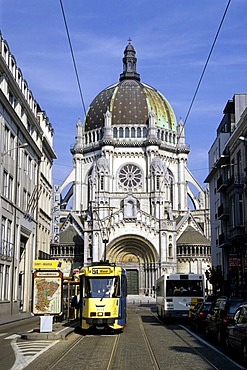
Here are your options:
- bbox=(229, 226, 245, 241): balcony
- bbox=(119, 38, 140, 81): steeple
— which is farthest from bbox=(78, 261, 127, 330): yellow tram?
bbox=(119, 38, 140, 81): steeple

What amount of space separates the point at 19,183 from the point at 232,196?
16.8 meters

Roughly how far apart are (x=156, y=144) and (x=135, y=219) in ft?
57.5

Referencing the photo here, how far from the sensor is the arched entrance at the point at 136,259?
72.9 meters

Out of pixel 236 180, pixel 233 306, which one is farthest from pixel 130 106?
pixel 233 306

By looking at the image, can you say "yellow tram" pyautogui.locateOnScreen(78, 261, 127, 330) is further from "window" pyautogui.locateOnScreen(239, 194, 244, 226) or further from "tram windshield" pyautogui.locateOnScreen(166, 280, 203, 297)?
"window" pyautogui.locateOnScreen(239, 194, 244, 226)

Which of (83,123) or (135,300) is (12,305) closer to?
(135,300)

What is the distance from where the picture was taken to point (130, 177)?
86.0m

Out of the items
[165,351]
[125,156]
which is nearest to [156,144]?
[125,156]

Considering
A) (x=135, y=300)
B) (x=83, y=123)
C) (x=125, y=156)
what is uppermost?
(x=83, y=123)

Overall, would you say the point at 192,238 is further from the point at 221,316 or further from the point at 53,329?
the point at 221,316

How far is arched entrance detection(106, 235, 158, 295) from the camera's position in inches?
2869

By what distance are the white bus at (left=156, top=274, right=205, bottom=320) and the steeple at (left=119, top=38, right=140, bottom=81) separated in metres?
77.3

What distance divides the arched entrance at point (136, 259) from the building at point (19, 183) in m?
23.5

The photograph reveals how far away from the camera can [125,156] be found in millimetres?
87688
